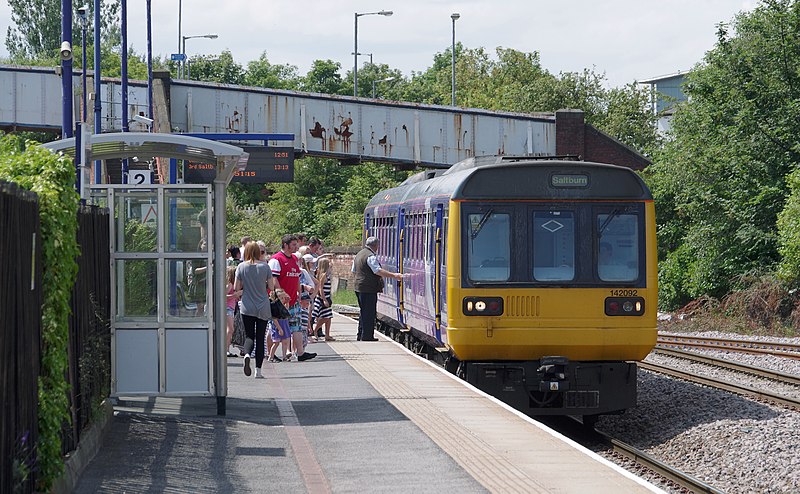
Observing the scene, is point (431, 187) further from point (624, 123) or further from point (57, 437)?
point (624, 123)

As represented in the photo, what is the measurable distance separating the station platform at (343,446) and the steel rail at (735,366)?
18.0 feet

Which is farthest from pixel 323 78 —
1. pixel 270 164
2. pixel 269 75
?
pixel 270 164

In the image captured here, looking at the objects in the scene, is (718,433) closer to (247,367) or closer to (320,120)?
(247,367)

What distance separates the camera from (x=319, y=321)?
872 inches

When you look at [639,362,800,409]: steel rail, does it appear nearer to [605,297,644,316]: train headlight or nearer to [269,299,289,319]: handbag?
[605,297,644,316]: train headlight

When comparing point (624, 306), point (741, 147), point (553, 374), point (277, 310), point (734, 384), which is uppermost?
point (741, 147)

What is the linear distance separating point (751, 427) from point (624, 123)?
49.4 metres

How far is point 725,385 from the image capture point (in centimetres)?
1770

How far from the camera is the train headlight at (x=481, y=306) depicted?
1445cm

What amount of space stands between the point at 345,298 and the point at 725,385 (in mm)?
28146

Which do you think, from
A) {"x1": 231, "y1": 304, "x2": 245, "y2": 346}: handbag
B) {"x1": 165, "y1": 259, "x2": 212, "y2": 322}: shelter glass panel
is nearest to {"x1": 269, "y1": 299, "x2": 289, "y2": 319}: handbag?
{"x1": 231, "y1": 304, "x2": 245, "y2": 346}: handbag

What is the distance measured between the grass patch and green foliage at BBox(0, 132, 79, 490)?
33198 mm

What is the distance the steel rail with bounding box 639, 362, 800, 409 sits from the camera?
1584 centimetres

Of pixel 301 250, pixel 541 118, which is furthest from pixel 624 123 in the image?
pixel 301 250
